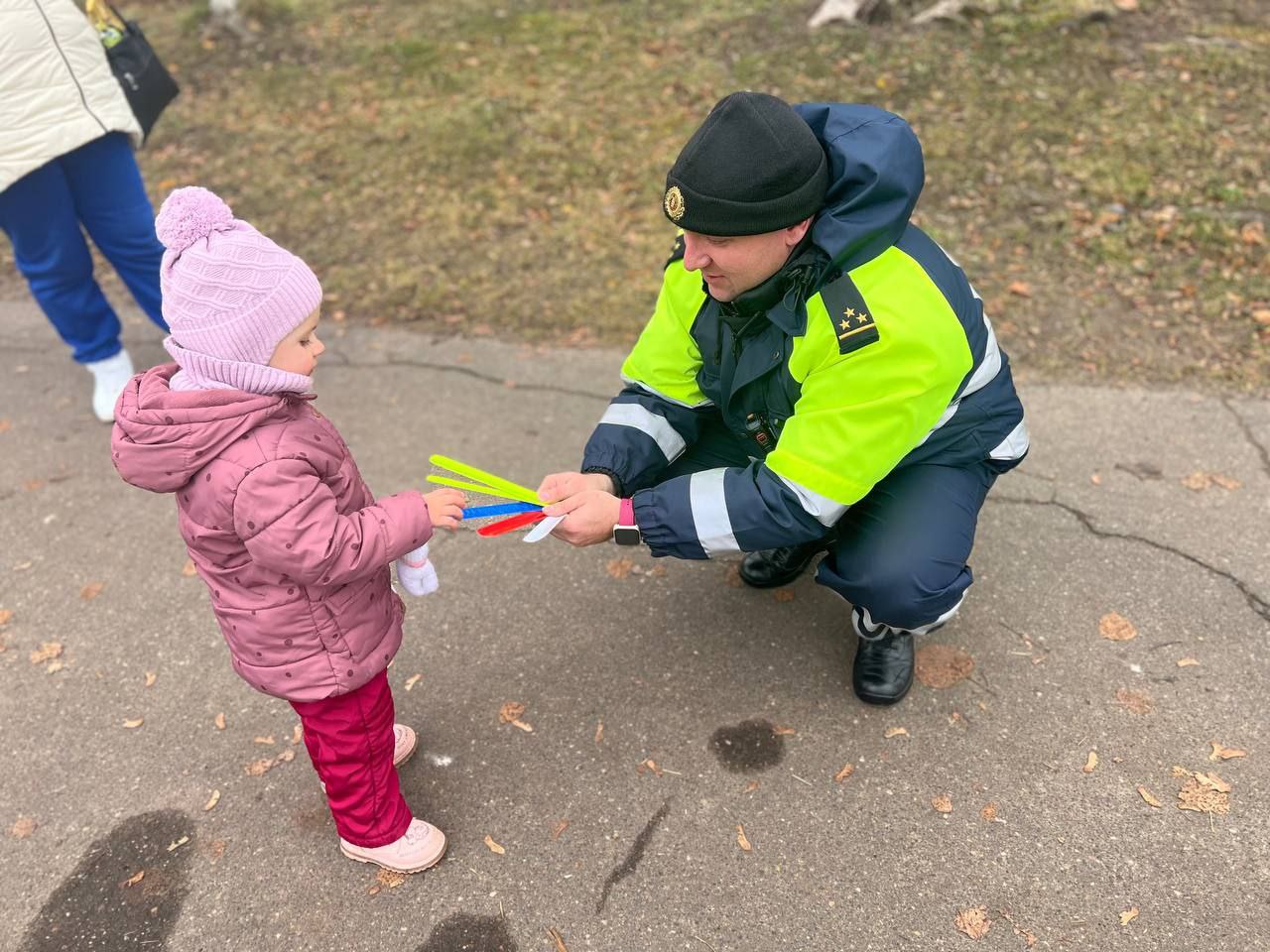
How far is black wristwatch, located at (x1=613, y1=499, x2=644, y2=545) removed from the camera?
7.33ft

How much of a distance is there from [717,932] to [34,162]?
3.13 meters

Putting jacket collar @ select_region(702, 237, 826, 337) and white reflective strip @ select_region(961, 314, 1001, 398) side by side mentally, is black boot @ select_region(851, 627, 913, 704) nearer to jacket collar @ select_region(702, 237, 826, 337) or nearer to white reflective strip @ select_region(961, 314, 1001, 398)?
white reflective strip @ select_region(961, 314, 1001, 398)

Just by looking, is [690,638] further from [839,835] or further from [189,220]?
[189,220]

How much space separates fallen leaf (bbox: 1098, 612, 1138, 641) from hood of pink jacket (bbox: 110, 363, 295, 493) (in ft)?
7.47

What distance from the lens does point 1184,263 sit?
4.16 metres

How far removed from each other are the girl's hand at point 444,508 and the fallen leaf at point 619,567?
1122mm

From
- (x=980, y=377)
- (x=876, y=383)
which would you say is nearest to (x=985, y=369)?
(x=980, y=377)

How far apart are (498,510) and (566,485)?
10.7 inches

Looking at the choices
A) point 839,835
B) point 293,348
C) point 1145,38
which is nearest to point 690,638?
point 839,835

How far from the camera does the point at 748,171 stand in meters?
1.92

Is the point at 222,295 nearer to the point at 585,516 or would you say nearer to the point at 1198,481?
the point at 585,516

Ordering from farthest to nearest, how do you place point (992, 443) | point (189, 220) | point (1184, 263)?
point (1184, 263) → point (992, 443) → point (189, 220)

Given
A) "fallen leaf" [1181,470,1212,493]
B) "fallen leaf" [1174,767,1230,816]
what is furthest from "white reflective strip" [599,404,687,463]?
"fallen leaf" [1181,470,1212,493]

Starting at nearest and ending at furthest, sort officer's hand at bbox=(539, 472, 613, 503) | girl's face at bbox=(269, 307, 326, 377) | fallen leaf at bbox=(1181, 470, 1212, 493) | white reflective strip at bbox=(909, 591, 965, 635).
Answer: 1. girl's face at bbox=(269, 307, 326, 377)
2. officer's hand at bbox=(539, 472, 613, 503)
3. white reflective strip at bbox=(909, 591, 965, 635)
4. fallen leaf at bbox=(1181, 470, 1212, 493)
